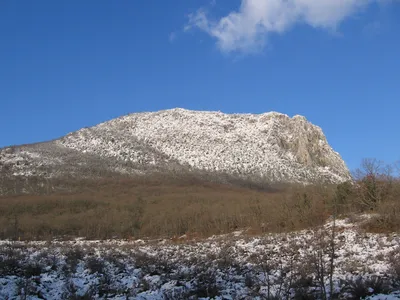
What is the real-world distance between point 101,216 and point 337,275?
31606 mm

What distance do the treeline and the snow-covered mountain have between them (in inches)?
682

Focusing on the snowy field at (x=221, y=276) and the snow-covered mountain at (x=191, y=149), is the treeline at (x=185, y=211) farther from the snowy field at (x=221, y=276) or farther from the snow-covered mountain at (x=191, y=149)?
the snow-covered mountain at (x=191, y=149)

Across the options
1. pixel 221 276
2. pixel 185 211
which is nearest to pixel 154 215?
pixel 185 211

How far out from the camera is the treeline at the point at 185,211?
23500 millimetres

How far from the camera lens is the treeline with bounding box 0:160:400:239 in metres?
23.5

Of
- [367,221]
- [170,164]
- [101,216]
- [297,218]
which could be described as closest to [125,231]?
[101,216]

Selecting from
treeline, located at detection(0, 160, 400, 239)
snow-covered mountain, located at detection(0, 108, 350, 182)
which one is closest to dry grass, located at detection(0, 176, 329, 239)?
treeline, located at detection(0, 160, 400, 239)

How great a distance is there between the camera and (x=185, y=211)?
123 ft

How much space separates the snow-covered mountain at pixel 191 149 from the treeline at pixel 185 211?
56.8 feet

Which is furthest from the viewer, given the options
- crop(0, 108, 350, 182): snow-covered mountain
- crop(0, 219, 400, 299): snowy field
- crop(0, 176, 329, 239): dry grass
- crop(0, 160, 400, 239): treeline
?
crop(0, 108, 350, 182): snow-covered mountain

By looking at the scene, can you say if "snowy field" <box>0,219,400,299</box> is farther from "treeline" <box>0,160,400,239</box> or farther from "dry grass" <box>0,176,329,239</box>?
"dry grass" <box>0,176,329,239</box>

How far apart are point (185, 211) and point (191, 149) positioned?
181ft

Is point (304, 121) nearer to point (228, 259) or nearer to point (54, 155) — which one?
point (54, 155)

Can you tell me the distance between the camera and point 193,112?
11662cm
